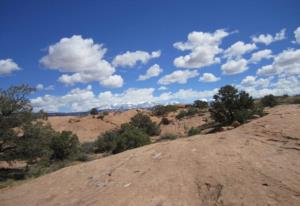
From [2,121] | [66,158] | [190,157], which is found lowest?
[66,158]

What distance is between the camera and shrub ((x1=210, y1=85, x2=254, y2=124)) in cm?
3347

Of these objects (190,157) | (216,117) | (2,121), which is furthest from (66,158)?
(190,157)

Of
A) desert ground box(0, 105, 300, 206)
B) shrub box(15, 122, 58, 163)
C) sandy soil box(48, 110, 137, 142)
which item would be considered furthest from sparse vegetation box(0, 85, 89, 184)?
sandy soil box(48, 110, 137, 142)

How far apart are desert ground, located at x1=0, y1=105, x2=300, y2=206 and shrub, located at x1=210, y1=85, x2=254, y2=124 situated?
20.8m

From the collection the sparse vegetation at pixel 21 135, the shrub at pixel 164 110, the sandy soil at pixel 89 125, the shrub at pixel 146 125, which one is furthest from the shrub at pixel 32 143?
the shrub at pixel 164 110

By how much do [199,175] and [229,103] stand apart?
1033 inches

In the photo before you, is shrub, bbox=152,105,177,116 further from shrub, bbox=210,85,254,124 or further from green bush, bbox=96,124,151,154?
green bush, bbox=96,124,151,154

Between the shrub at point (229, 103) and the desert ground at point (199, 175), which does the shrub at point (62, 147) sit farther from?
the shrub at point (229, 103)

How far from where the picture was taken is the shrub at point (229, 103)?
33.5 meters

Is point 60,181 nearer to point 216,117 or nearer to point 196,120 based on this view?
point 216,117

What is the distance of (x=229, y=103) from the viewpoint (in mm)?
33656

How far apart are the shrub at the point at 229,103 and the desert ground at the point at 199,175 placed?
2081cm

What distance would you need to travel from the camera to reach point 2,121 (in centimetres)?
2125

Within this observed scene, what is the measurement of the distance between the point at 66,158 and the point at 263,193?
21588mm
